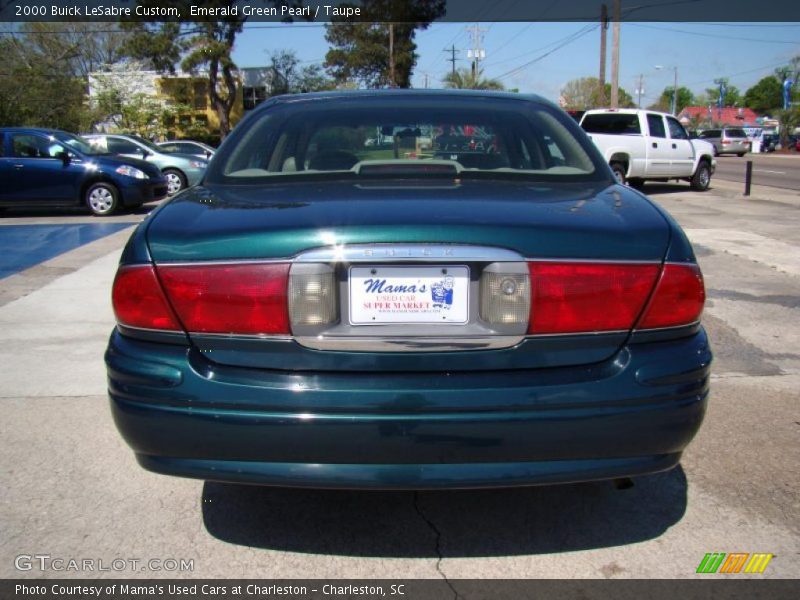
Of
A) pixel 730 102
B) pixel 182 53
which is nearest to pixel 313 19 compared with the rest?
pixel 182 53

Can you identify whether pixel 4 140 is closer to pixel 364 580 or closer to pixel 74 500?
pixel 74 500

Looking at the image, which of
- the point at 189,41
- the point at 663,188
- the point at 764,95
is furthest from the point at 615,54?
the point at 764,95

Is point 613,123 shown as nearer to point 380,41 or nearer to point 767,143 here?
point 767,143

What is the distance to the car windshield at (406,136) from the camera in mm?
3252

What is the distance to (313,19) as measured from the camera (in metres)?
39.2

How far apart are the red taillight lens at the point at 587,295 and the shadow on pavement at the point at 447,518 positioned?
90 centimetres

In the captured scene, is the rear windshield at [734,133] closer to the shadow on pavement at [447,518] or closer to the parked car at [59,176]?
the parked car at [59,176]

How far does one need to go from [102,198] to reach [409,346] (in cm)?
1210

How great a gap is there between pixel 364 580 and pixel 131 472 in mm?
1343

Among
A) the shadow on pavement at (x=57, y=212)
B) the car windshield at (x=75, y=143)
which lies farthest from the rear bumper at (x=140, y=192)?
the car windshield at (x=75, y=143)

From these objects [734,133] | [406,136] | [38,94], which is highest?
[38,94]

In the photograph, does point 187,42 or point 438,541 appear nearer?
point 438,541

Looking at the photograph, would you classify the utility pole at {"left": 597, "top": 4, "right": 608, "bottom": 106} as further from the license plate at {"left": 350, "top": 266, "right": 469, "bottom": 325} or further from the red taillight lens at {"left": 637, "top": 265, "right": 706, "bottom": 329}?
the license plate at {"left": 350, "top": 266, "right": 469, "bottom": 325}

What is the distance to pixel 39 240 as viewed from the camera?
10.1m
